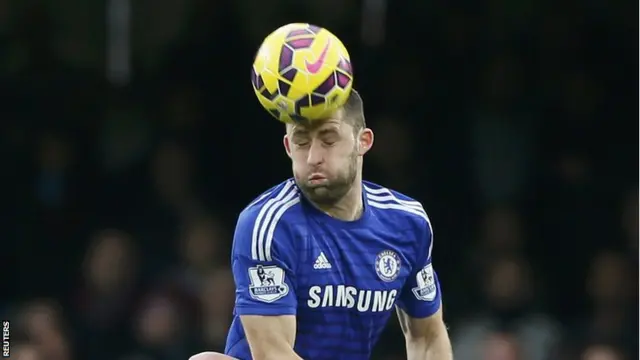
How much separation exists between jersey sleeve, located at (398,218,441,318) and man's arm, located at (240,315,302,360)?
64cm

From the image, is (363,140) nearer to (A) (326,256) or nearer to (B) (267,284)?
(A) (326,256)

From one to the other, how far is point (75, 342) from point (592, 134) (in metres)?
3.91

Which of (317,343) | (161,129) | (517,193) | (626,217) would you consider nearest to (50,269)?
(161,129)

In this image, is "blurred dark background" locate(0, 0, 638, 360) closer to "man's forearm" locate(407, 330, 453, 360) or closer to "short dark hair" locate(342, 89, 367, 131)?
"man's forearm" locate(407, 330, 453, 360)

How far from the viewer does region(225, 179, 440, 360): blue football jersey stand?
5508 mm

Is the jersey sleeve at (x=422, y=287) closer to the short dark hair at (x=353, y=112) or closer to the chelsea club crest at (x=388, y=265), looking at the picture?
the chelsea club crest at (x=388, y=265)

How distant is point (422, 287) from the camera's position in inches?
235

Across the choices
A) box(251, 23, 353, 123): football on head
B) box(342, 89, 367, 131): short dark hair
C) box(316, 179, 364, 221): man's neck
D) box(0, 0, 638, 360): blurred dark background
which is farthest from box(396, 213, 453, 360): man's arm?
box(0, 0, 638, 360): blurred dark background

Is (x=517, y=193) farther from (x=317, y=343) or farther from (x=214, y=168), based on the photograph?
(x=317, y=343)

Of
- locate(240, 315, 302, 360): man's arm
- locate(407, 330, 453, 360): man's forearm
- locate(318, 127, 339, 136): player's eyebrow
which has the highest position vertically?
locate(318, 127, 339, 136): player's eyebrow

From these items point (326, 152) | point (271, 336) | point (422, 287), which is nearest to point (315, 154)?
point (326, 152)

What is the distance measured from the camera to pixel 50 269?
10.1m

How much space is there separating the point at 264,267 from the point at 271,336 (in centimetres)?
25

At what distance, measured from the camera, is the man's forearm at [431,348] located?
604 centimetres
